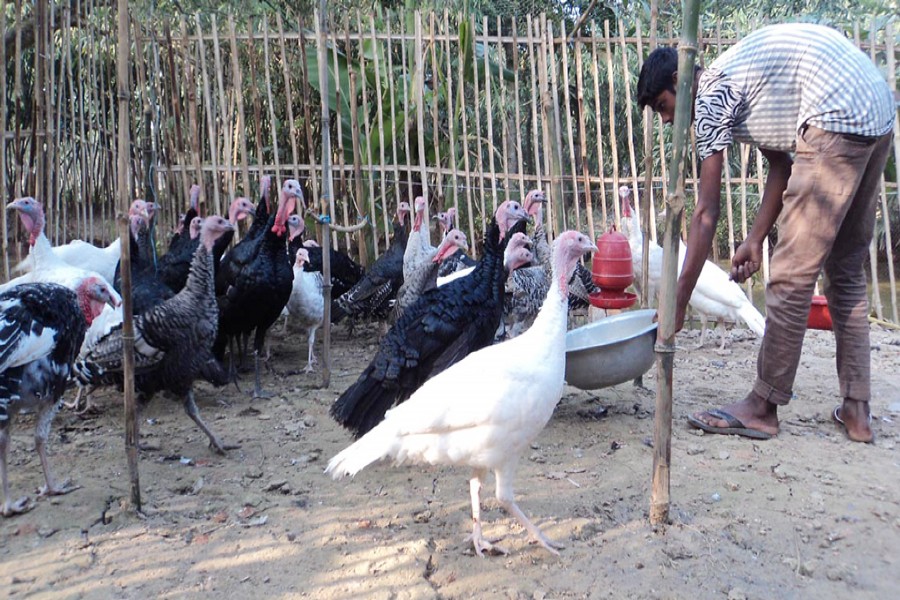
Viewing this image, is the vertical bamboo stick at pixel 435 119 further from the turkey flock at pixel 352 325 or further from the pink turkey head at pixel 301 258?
the pink turkey head at pixel 301 258

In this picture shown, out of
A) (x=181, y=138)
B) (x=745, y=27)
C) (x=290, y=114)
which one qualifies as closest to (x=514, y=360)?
(x=290, y=114)

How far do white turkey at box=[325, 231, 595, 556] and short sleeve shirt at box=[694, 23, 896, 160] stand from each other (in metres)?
1.41

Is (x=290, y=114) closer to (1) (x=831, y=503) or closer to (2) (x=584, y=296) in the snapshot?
(2) (x=584, y=296)

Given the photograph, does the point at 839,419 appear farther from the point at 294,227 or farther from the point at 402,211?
the point at 294,227

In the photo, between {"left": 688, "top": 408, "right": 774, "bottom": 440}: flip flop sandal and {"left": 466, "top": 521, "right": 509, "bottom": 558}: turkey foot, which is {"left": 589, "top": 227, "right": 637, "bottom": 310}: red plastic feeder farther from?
{"left": 466, "top": 521, "right": 509, "bottom": 558}: turkey foot

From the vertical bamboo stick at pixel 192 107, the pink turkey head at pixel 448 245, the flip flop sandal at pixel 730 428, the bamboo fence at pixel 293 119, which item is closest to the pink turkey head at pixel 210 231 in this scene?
the pink turkey head at pixel 448 245

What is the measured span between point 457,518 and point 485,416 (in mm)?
712

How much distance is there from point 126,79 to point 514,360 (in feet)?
6.68

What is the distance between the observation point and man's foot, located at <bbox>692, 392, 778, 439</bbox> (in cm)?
416

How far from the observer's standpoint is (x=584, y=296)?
638 cm

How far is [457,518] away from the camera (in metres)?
3.40

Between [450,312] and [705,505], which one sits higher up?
[450,312]

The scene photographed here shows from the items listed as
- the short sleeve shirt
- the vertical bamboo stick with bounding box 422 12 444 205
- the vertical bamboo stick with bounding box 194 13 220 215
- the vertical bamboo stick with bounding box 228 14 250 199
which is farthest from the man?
the vertical bamboo stick with bounding box 194 13 220 215

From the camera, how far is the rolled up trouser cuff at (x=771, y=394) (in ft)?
13.4
